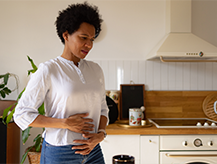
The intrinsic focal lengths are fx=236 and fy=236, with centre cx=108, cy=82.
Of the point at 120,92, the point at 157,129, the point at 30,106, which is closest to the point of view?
the point at 30,106

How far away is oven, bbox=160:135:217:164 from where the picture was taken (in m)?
1.83

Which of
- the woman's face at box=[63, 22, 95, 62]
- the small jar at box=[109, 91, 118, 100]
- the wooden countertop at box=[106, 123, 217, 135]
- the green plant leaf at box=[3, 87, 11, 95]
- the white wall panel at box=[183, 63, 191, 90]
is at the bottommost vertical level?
the wooden countertop at box=[106, 123, 217, 135]

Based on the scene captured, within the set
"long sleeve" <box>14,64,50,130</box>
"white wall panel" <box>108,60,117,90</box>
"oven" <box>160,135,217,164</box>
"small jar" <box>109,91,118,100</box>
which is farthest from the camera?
"white wall panel" <box>108,60,117,90</box>

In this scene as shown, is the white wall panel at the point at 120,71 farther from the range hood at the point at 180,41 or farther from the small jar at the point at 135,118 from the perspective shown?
the small jar at the point at 135,118

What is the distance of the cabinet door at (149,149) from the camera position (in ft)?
6.08

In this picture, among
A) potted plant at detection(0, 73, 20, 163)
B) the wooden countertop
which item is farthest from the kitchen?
the wooden countertop

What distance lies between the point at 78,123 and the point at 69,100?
10 centimetres

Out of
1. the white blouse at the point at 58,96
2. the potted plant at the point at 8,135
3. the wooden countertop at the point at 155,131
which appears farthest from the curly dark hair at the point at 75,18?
the potted plant at the point at 8,135

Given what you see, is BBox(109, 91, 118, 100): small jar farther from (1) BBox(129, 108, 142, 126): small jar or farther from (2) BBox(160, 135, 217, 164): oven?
(2) BBox(160, 135, 217, 164): oven

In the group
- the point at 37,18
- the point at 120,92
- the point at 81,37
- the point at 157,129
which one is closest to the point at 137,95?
the point at 120,92

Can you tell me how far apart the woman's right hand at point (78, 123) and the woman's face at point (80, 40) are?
0.26 meters

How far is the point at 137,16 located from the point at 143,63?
484 millimetres

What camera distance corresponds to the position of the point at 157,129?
73.2 inches

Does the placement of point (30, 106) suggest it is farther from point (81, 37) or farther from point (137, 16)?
point (137, 16)
